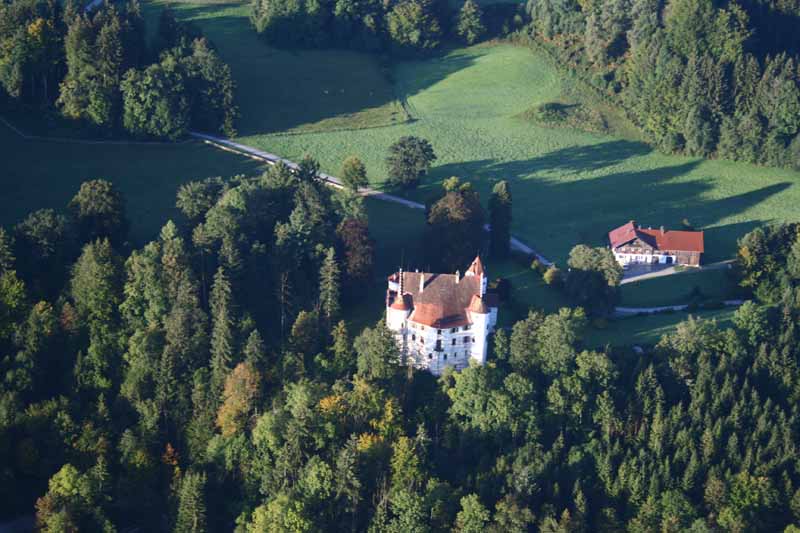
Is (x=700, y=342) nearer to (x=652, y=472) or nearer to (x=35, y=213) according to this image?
(x=652, y=472)

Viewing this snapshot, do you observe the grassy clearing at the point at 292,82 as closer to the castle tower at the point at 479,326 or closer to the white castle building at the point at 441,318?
the white castle building at the point at 441,318

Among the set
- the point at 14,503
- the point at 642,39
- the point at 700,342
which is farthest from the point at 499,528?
the point at 642,39

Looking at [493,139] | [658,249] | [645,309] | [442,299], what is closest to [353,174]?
[493,139]

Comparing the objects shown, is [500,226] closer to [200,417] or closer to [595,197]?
[595,197]

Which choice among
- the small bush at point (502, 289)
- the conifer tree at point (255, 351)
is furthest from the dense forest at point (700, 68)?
the conifer tree at point (255, 351)

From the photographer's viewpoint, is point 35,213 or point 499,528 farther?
point 35,213

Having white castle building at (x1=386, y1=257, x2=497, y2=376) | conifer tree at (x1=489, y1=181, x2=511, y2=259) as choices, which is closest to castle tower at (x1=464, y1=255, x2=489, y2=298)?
white castle building at (x1=386, y1=257, x2=497, y2=376)
